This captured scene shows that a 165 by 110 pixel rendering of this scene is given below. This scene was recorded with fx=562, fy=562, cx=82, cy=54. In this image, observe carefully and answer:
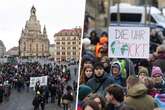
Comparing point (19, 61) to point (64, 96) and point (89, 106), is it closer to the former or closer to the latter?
point (64, 96)

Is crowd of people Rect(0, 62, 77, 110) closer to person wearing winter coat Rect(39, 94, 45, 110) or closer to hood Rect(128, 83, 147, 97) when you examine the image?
person wearing winter coat Rect(39, 94, 45, 110)

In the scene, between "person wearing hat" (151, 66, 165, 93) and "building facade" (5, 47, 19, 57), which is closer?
"person wearing hat" (151, 66, 165, 93)

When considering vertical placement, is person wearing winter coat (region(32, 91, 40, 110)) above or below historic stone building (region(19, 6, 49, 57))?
below

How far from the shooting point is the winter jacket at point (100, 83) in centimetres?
600

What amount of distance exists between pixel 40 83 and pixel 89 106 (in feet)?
27.1

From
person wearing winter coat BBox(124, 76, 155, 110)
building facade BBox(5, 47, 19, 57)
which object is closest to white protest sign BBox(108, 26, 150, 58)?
person wearing winter coat BBox(124, 76, 155, 110)

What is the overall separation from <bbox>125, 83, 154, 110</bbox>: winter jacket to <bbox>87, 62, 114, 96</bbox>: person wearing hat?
86cm

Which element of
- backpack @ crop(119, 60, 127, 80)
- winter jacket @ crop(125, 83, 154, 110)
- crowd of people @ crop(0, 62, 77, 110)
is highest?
backpack @ crop(119, 60, 127, 80)

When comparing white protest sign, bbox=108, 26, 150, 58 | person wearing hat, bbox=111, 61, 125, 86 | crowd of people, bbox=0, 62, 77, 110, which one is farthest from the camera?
crowd of people, bbox=0, 62, 77, 110

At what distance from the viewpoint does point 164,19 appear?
1214cm

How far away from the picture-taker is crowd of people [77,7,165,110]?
16.5 feet

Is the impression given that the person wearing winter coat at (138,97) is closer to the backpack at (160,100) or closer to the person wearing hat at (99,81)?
the backpack at (160,100)

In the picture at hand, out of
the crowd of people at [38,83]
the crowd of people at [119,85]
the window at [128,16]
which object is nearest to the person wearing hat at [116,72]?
the crowd of people at [119,85]

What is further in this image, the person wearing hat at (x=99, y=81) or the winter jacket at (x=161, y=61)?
the winter jacket at (x=161, y=61)
